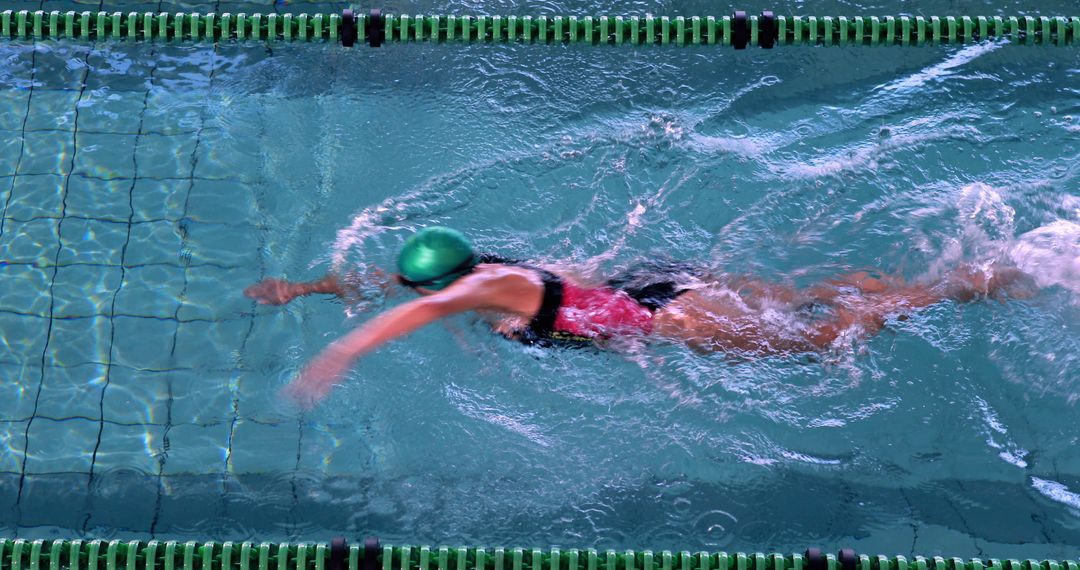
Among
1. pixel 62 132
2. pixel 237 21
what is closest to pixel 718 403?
pixel 237 21

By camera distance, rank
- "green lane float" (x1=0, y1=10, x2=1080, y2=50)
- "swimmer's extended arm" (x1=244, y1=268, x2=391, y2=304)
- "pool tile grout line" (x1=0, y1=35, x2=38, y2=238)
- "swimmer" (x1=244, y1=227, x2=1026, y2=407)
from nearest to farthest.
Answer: "swimmer" (x1=244, y1=227, x2=1026, y2=407)
"swimmer's extended arm" (x1=244, y1=268, x2=391, y2=304)
"pool tile grout line" (x1=0, y1=35, x2=38, y2=238)
"green lane float" (x1=0, y1=10, x2=1080, y2=50)

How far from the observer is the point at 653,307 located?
3576mm

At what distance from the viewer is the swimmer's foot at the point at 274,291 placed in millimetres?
3789

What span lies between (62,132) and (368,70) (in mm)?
1263

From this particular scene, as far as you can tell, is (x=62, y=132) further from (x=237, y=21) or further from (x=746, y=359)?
(x=746, y=359)

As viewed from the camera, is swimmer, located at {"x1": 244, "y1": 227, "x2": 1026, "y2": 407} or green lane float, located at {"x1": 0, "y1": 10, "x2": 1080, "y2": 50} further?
green lane float, located at {"x1": 0, "y1": 10, "x2": 1080, "y2": 50}

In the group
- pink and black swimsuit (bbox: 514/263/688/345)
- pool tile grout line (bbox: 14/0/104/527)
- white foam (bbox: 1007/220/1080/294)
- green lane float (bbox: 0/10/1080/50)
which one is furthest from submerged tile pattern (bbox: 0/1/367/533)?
white foam (bbox: 1007/220/1080/294)

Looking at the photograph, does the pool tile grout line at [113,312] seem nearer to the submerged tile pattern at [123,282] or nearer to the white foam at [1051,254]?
the submerged tile pattern at [123,282]

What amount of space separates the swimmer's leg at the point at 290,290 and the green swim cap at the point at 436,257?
0.46 meters

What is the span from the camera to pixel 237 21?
14.1 ft

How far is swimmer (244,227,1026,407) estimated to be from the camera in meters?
3.49

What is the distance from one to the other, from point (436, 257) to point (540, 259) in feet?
1.76

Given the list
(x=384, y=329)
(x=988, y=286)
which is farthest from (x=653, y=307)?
(x=988, y=286)

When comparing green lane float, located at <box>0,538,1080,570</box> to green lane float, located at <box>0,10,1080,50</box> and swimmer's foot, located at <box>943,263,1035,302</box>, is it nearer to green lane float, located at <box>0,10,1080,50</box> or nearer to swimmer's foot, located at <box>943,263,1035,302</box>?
swimmer's foot, located at <box>943,263,1035,302</box>
